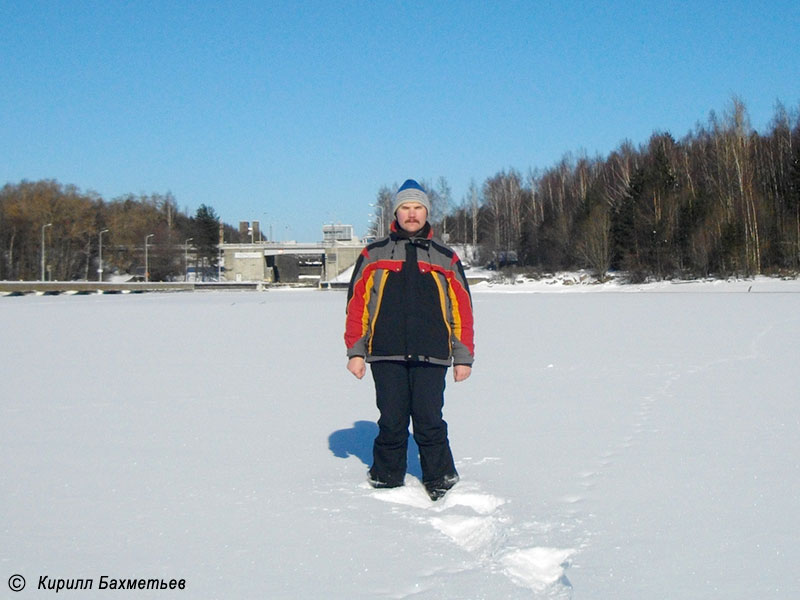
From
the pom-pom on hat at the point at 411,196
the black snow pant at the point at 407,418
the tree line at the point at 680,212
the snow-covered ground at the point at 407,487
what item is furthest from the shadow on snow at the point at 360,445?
the tree line at the point at 680,212

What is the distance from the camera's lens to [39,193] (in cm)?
7612

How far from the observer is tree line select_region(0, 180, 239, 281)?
73.8 metres

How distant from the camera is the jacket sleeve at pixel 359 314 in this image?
4.12 metres

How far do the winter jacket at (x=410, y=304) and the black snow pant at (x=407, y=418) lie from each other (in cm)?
Result: 11


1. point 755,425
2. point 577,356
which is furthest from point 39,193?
point 755,425

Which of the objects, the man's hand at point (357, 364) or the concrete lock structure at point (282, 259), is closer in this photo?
the man's hand at point (357, 364)

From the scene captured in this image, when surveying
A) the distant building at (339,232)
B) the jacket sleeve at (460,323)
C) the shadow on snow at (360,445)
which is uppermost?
the distant building at (339,232)

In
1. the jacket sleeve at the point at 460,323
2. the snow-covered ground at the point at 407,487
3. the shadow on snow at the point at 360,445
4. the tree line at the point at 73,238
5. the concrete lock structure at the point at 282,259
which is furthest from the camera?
the concrete lock structure at the point at 282,259

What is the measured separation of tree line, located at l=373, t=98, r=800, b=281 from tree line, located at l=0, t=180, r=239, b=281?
36899mm

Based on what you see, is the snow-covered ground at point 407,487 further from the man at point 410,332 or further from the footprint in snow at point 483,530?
the man at point 410,332

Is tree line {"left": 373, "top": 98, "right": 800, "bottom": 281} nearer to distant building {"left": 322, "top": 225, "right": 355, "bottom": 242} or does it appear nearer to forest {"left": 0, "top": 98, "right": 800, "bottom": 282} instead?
forest {"left": 0, "top": 98, "right": 800, "bottom": 282}

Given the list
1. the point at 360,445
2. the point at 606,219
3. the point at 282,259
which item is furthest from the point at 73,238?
the point at 360,445

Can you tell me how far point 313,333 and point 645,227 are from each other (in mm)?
42422

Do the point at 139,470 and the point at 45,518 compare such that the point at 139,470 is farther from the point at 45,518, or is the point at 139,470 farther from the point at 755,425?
the point at 755,425
